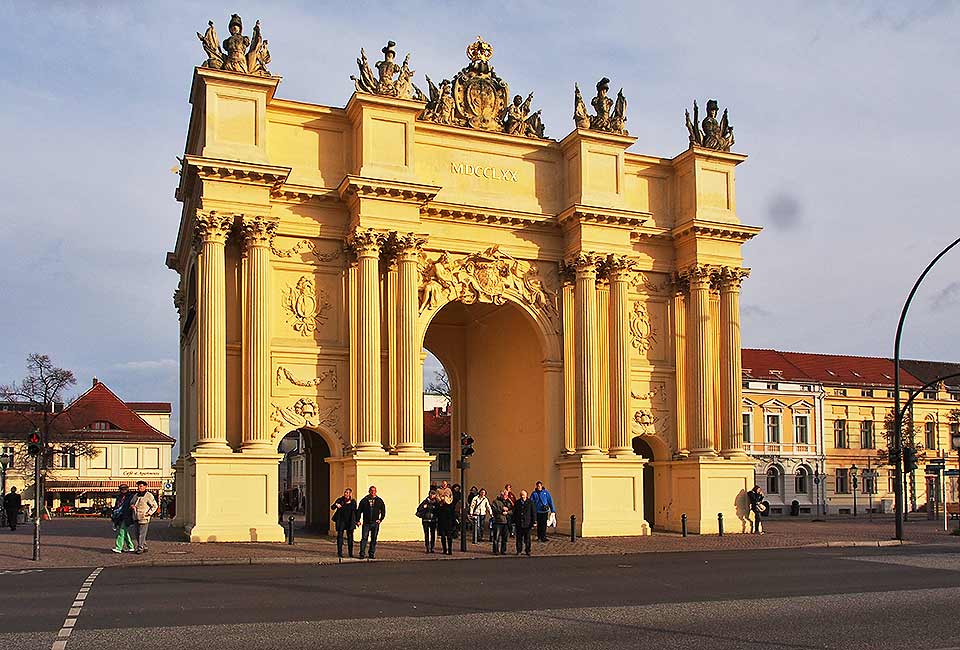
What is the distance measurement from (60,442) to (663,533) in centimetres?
5080

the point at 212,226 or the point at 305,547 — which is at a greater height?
the point at 212,226

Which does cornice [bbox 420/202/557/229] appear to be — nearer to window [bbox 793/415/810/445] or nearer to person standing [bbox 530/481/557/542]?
person standing [bbox 530/481/557/542]

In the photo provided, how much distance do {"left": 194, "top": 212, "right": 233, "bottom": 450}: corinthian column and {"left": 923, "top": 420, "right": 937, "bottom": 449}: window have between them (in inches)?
2537

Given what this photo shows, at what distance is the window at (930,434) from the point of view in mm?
82562

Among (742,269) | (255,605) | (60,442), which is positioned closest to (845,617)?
(255,605)

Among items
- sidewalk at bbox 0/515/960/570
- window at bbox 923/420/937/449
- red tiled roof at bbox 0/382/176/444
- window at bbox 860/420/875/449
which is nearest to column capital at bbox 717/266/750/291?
sidewalk at bbox 0/515/960/570

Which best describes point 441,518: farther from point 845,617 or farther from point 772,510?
point 772,510

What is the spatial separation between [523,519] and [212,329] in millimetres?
10435

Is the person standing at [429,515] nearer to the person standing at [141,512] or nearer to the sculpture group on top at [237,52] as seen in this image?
the person standing at [141,512]

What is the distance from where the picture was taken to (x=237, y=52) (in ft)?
109

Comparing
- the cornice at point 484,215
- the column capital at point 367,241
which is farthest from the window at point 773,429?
the column capital at point 367,241

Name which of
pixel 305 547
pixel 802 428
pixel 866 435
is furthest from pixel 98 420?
pixel 305 547

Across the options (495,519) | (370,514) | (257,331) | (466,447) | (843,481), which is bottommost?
(843,481)

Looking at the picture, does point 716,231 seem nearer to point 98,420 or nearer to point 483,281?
point 483,281
